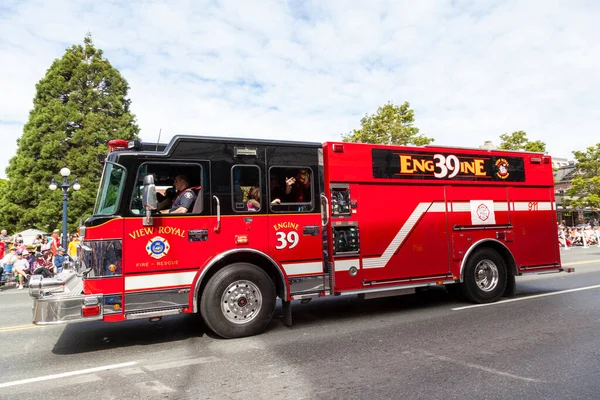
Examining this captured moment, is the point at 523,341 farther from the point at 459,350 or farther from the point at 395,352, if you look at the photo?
the point at 395,352

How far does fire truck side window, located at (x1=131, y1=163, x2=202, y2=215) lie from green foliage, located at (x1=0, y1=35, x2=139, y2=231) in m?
25.7

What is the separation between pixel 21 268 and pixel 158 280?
10908mm

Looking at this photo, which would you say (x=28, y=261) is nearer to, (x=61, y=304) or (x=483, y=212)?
(x=61, y=304)

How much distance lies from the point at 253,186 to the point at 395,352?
9.68 feet

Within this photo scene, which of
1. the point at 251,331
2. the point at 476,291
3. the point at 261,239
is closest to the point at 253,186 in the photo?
the point at 261,239

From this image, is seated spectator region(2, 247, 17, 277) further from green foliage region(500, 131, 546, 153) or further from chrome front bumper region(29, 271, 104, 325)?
green foliage region(500, 131, 546, 153)

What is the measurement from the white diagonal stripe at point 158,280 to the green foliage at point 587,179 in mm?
44453

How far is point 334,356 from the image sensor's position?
16.1 ft

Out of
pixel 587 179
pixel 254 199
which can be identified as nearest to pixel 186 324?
pixel 254 199

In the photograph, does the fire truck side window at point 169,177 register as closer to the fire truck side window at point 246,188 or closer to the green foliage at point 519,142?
the fire truck side window at point 246,188

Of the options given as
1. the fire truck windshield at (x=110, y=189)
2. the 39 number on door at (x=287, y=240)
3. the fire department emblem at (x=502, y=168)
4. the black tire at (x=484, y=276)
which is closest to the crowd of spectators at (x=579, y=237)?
the fire department emblem at (x=502, y=168)

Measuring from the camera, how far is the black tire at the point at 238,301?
5609 mm

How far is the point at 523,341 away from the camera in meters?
5.35

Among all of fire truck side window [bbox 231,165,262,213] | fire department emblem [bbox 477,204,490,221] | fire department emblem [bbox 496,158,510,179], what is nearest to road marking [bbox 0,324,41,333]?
fire truck side window [bbox 231,165,262,213]
